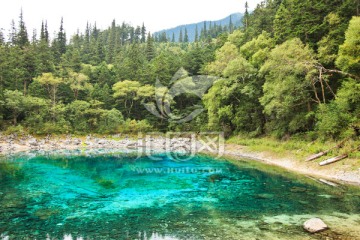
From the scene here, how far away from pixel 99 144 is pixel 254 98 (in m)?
20.6

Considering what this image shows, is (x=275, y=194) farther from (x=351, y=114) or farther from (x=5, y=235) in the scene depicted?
(x=5, y=235)

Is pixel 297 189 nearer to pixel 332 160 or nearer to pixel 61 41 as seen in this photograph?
pixel 332 160

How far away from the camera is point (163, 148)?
3666 cm

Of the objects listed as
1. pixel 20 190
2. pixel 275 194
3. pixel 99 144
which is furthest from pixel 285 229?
pixel 99 144

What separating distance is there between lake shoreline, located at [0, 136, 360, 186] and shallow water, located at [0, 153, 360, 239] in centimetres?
140

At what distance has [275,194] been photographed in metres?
14.0

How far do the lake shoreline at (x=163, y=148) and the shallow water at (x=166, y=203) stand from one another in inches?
55.3

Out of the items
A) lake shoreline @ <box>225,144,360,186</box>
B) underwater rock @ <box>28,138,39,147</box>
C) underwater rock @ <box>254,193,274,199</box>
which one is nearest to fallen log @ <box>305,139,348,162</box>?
lake shoreline @ <box>225,144,360,186</box>

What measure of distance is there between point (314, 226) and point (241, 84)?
81.2 ft

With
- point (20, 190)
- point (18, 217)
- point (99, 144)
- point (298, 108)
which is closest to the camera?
point (18, 217)

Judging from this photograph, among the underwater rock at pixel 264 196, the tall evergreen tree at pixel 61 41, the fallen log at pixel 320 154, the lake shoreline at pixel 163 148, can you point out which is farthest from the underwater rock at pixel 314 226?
the tall evergreen tree at pixel 61 41

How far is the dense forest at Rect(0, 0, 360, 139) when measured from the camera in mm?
21188

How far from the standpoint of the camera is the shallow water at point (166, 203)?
30.6 ft

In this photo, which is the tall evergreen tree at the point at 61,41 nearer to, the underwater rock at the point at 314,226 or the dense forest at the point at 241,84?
the dense forest at the point at 241,84
